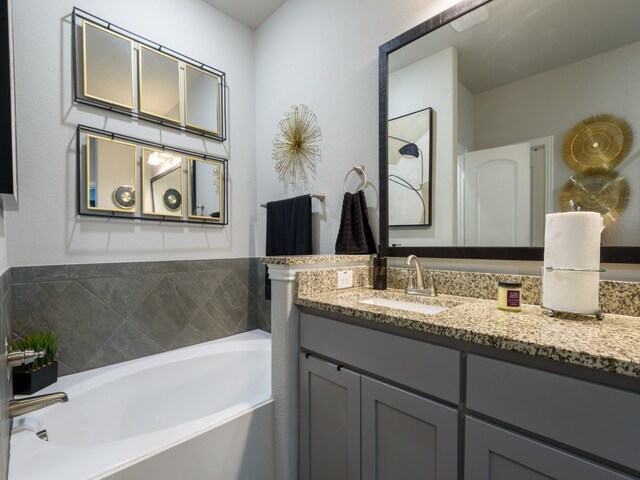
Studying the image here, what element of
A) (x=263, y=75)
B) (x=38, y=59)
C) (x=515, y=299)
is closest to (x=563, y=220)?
(x=515, y=299)

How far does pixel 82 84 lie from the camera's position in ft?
5.56

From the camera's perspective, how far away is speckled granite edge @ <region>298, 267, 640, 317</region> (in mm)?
955

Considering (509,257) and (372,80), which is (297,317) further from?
(372,80)

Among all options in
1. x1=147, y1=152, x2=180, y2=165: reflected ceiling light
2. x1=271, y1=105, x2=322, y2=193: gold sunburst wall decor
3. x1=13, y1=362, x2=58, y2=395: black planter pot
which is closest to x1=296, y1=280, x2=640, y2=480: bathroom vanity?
x1=271, y1=105, x2=322, y2=193: gold sunburst wall decor

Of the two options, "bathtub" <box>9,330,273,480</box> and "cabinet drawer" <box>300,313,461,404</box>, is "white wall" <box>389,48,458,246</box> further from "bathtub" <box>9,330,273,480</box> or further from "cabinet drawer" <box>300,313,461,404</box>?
"bathtub" <box>9,330,273,480</box>

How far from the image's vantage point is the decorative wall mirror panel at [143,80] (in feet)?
5.61

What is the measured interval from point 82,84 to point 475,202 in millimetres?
2188

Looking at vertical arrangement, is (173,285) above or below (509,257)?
below

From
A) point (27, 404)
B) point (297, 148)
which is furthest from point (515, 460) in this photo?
point (297, 148)

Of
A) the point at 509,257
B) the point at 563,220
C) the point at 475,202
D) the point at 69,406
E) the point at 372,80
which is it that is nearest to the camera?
the point at 563,220

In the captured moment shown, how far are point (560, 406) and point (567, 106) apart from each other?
1.01 m

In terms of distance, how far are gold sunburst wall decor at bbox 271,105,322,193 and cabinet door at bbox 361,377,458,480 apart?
1460 millimetres

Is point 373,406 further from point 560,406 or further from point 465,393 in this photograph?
point 560,406

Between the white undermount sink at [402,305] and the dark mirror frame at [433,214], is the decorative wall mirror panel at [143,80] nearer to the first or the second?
the dark mirror frame at [433,214]
